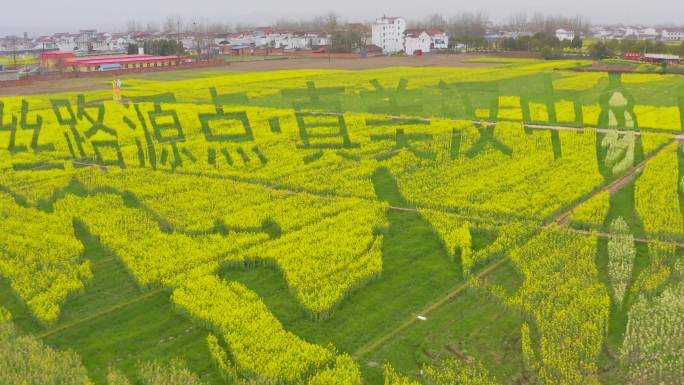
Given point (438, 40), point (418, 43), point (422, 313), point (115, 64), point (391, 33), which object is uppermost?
point (391, 33)

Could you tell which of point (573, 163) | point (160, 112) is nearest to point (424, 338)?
point (573, 163)

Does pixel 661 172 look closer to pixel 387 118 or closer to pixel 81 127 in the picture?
pixel 387 118

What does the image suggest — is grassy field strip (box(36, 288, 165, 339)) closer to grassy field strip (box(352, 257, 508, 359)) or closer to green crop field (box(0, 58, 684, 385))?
green crop field (box(0, 58, 684, 385))

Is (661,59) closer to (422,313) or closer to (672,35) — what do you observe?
(422,313)

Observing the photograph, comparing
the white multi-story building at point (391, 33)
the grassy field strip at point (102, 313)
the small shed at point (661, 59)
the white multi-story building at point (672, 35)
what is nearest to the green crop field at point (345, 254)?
the grassy field strip at point (102, 313)

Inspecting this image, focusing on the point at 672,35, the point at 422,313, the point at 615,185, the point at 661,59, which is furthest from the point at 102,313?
the point at 672,35

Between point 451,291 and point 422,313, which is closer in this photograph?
point 422,313

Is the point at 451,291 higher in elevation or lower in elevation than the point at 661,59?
lower
